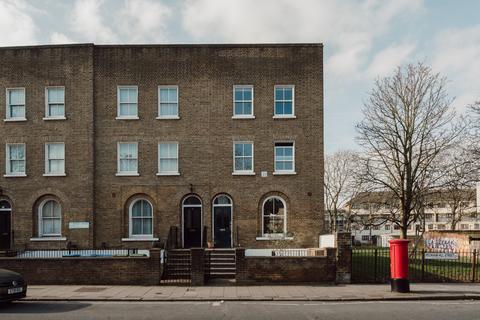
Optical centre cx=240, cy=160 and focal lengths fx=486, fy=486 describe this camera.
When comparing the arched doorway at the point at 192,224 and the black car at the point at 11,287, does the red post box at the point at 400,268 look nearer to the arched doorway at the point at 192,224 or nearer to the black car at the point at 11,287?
the black car at the point at 11,287

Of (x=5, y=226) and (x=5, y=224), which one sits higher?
(x=5, y=224)

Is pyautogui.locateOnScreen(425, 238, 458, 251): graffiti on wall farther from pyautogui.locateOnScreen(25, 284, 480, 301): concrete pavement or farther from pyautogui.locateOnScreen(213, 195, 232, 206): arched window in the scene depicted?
pyautogui.locateOnScreen(25, 284, 480, 301): concrete pavement

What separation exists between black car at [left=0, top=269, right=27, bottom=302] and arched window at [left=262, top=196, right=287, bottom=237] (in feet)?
44.6

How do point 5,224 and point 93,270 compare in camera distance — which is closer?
point 93,270

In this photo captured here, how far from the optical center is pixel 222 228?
2464 centimetres

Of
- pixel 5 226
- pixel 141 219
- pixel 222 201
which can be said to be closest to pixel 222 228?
pixel 222 201

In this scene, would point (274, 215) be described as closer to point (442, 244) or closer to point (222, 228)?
point (222, 228)

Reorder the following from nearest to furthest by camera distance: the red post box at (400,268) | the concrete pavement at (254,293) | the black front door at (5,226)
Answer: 1. the concrete pavement at (254,293)
2. the red post box at (400,268)
3. the black front door at (5,226)

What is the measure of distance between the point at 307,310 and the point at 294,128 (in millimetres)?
13914

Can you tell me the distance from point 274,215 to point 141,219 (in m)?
6.79

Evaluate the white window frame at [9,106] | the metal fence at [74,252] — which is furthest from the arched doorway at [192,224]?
the white window frame at [9,106]

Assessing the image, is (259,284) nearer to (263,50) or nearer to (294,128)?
(294,128)

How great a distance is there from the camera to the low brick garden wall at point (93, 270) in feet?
54.2

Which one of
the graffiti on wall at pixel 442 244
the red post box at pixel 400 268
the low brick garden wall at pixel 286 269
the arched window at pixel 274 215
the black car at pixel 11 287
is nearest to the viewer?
the black car at pixel 11 287
